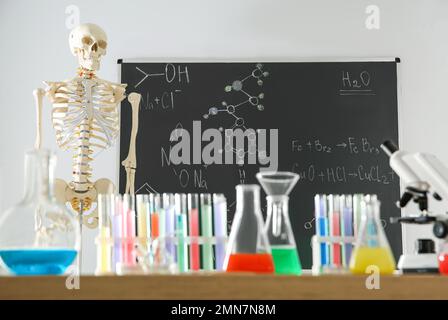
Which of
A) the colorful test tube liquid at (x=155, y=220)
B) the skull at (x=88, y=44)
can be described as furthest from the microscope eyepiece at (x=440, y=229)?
the skull at (x=88, y=44)

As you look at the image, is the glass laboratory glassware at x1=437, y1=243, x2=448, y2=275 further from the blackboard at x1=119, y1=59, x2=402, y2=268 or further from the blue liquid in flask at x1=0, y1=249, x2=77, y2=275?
the blackboard at x1=119, y1=59, x2=402, y2=268

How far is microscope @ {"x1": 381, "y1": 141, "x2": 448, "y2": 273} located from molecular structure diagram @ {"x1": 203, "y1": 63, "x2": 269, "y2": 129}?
94.8 inches

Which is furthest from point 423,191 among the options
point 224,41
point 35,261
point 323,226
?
point 224,41

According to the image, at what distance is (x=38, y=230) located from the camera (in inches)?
44.6

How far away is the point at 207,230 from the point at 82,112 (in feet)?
5.31

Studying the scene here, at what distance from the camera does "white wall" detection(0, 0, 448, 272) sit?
3742mm

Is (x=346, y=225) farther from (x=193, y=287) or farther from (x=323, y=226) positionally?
(x=193, y=287)

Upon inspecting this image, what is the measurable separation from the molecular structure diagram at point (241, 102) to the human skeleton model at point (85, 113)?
35.2 inches

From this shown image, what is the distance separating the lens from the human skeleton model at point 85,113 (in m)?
2.71

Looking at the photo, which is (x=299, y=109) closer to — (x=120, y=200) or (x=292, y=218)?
(x=292, y=218)

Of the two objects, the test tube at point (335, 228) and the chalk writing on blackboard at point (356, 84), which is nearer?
the test tube at point (335, 228)

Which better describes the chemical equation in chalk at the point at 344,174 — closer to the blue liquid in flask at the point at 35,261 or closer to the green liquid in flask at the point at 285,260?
the green liquid in flask at the point at 285,260
